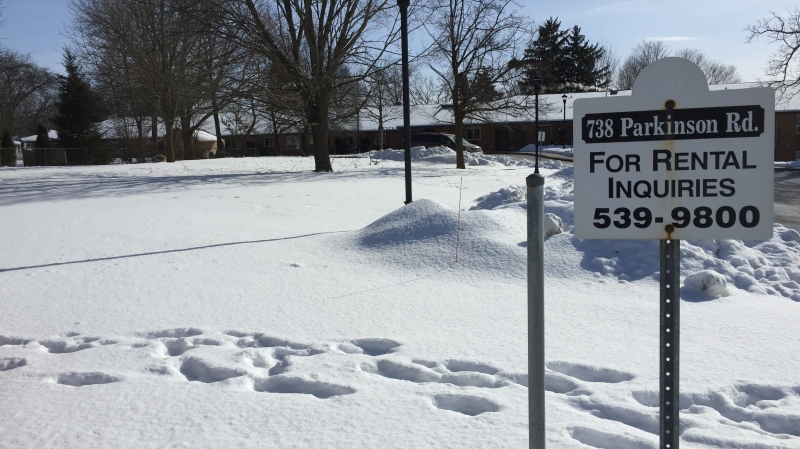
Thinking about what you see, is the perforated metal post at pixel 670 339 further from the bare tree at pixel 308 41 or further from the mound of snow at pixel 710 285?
the bare tree at pixel 308 41

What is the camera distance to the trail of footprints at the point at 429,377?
148 inches

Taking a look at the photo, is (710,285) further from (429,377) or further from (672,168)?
(672,168)

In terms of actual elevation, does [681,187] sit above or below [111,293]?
above

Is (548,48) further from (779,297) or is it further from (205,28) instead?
(779,297)

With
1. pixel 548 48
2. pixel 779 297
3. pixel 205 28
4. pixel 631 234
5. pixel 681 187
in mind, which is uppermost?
pixel 548 48

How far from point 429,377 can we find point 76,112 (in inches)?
1886

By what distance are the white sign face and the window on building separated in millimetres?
66391

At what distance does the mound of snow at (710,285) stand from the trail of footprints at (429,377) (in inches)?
99.1

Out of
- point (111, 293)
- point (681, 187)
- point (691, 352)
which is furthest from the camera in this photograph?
point (111, 293)

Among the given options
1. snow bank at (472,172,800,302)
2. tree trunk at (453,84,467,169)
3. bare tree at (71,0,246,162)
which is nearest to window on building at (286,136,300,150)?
bare tree at (71,0,246,162)

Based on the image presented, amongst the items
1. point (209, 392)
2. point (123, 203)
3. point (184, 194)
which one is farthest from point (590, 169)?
point (184, 194)

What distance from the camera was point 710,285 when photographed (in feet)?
21.7

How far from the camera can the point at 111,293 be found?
679 centimetres

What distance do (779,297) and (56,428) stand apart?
657 cm
